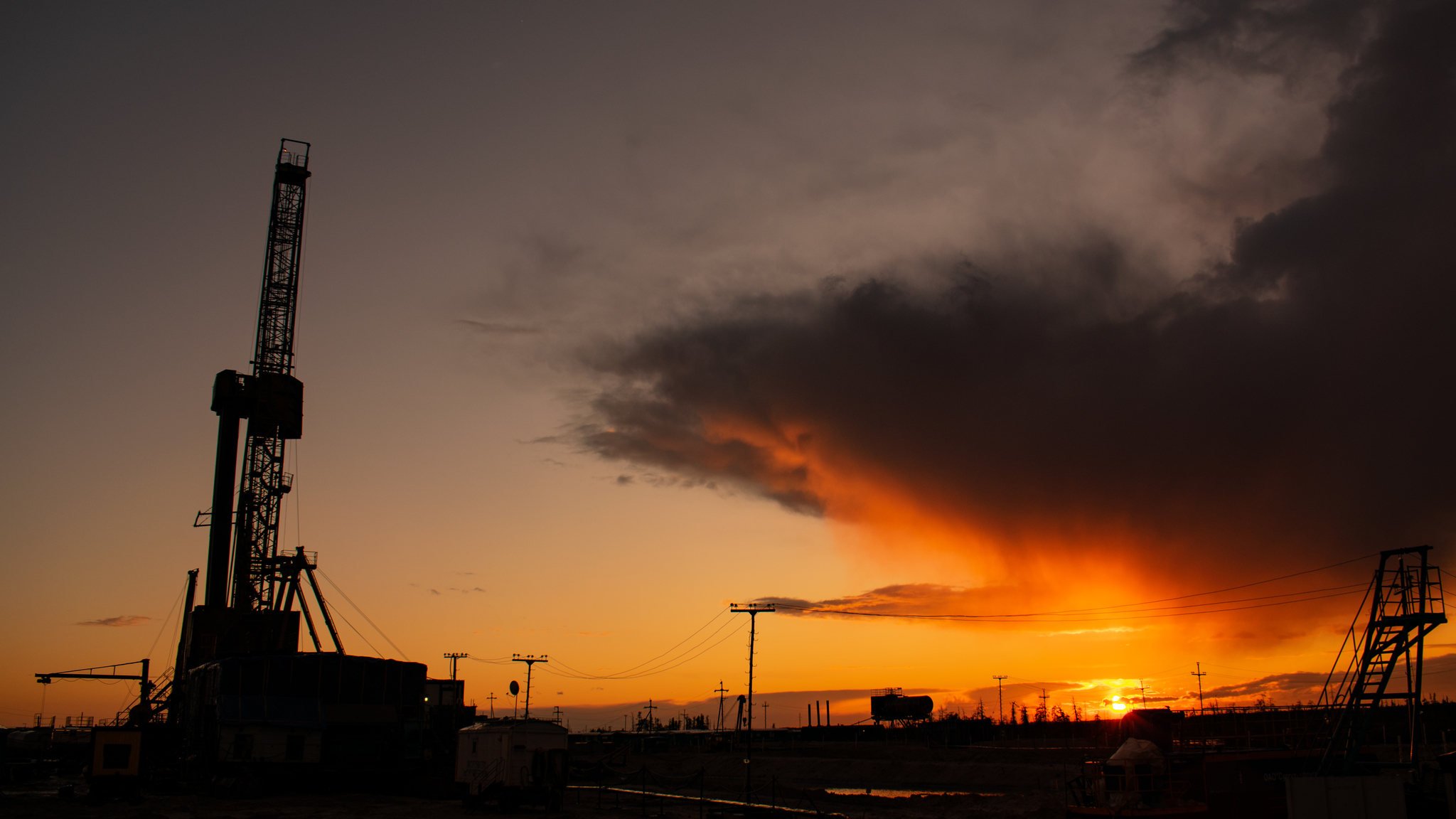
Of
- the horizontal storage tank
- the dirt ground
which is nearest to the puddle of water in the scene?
the dirt ground

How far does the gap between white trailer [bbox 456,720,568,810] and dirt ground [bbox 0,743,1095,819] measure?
1.41m

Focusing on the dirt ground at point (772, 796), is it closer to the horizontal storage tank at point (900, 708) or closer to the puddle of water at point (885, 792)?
the puddle of water at point (885, 792)

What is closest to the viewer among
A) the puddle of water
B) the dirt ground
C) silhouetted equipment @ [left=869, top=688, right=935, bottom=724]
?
the dirt ground

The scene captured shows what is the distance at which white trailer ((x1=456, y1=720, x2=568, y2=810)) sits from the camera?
45188 mm

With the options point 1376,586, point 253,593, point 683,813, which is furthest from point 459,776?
point 253,593

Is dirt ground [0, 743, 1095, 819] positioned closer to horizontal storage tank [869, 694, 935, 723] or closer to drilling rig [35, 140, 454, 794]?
drilling rig [35, 140, 454, 794]

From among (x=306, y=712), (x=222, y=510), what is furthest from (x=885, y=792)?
(x=222, y=510)

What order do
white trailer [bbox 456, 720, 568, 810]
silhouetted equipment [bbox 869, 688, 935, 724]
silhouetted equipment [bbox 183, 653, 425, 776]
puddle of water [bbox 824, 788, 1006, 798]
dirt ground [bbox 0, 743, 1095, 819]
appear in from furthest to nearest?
1. silhouetted equipment [bbox 869, 688, 935, 724]
2. puddle of water [bbox 824, 788, 1006, 798]
3. silhouetted equipment [bbox 183, 653, 425, 776]
4. white trailer [bbox 456, 720, 568, 810]
5. dirt ground [bbox 0, 743, 1095, 819]

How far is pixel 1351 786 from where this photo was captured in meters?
30.7

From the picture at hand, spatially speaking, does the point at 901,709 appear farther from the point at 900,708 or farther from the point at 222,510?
the point at 222,510

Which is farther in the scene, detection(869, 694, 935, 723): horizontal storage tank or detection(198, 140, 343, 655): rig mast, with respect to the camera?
detection(869, 694, 935, 723): horizontal storage tank

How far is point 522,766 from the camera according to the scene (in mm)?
45312

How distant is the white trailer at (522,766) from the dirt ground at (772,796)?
1410 millimetres

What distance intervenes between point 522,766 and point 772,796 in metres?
13.1
